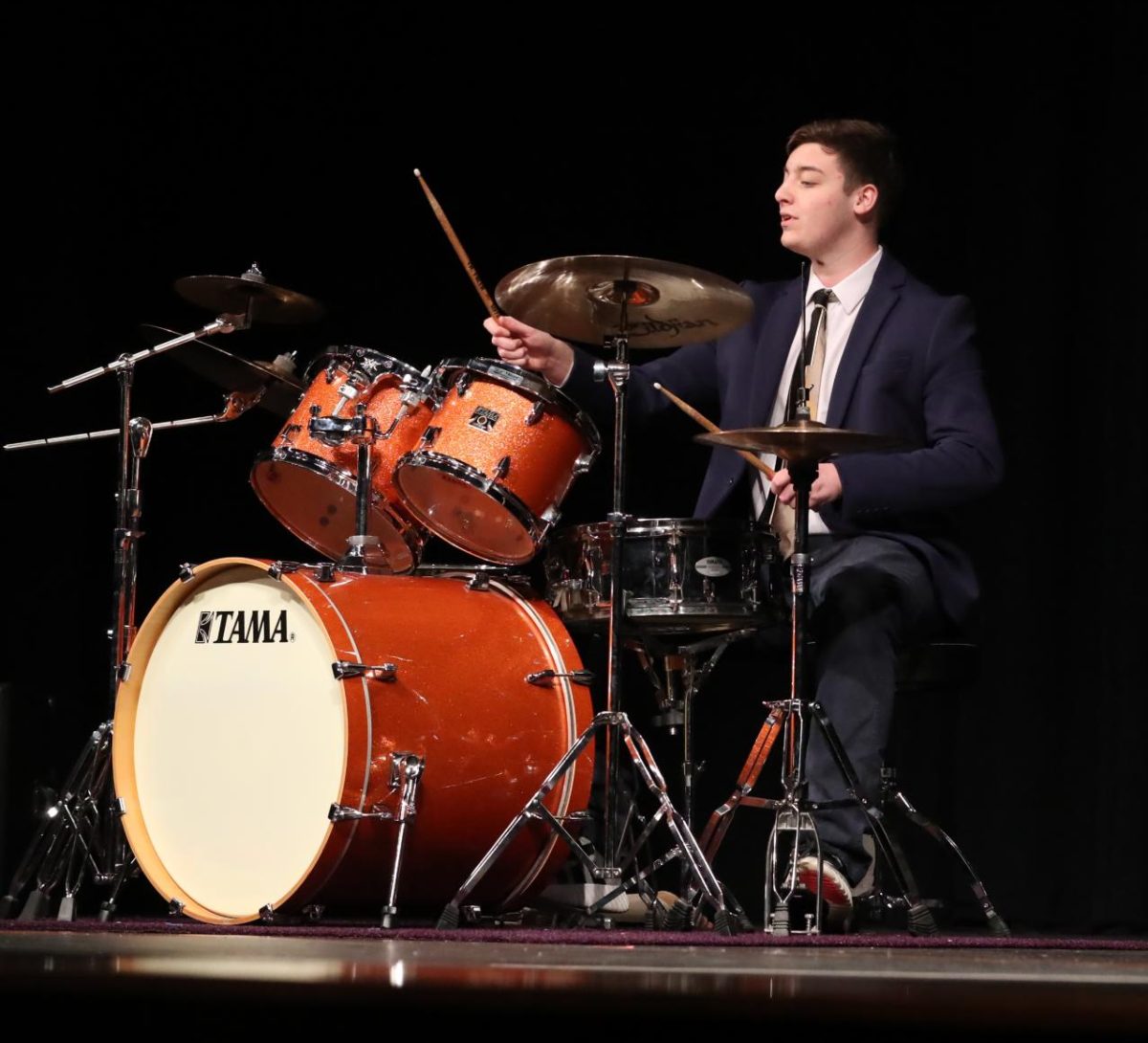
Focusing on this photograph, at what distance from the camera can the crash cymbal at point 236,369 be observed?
3500 mm

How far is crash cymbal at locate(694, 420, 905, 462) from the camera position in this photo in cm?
273

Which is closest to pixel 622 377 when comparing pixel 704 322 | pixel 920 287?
pixel 704 322

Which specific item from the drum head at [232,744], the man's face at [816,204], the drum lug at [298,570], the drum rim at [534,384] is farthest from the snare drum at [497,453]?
the man's face at [816,204]

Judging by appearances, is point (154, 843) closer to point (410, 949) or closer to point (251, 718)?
point (251, 718)

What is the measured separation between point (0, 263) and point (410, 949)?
2.83 metres

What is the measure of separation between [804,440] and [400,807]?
91 centimetres

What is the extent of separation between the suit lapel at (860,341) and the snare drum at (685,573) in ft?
1.36

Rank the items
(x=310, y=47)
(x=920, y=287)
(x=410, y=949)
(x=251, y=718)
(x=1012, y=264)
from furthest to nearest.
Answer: (x=310, y=47), (x=1012, y=264), (x=920, y=287), (x=251, y=718), (x=410, y=949)

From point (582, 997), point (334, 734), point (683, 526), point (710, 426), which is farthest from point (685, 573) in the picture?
point (582, 997)

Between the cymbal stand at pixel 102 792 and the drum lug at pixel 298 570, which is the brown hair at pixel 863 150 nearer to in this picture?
the cymbal stand at pixel 102 792

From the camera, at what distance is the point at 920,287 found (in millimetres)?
3496

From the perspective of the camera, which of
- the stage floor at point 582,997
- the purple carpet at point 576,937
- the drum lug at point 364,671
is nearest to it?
the stage floor at point 582,997

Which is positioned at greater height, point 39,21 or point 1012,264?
point 39,21

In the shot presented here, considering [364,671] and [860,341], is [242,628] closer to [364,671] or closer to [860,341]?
[364,671]
